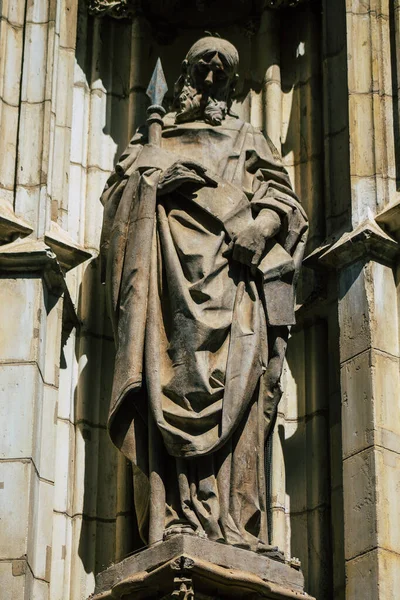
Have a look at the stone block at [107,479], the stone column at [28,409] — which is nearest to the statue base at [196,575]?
the stone column at [28,409]

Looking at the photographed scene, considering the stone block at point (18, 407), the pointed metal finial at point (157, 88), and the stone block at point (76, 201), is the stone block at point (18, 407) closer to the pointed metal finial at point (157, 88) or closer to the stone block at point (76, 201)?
the stone block at point (76, 201)

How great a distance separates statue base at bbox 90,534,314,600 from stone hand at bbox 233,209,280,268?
1.84 metres

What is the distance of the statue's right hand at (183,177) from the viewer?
1227 centimetres

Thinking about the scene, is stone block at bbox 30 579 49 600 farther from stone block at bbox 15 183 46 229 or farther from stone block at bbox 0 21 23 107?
stone block at bbox 0 21 23 107

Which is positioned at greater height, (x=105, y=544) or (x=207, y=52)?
(x=207, y=52)

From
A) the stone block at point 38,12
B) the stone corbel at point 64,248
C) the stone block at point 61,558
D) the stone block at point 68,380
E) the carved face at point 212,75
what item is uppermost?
the stone block at point 38,12

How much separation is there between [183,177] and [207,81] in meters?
0.97

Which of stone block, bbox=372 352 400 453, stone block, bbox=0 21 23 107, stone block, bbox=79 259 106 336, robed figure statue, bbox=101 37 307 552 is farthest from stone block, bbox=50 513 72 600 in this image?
stone block, bbox=0 21 23 107

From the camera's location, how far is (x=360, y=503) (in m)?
11.8

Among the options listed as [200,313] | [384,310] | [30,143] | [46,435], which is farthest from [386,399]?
[30,143]

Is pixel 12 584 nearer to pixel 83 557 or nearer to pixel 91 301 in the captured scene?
pixel 83 557

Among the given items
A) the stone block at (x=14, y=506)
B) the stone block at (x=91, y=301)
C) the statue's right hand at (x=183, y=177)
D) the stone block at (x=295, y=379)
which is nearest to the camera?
the stone block at (x=14, y=506)

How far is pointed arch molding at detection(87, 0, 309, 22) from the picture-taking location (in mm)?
13867

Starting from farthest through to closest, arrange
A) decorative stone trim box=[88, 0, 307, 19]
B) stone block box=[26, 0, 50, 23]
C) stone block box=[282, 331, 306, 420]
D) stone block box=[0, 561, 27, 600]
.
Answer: decorative stone trim box=[88, 0, 307, 19] → stone block box=[26, 0, 50, 23] → stone block box=[282, 331, 306, 420] → stone block box=[0, 561, 27, 600]
